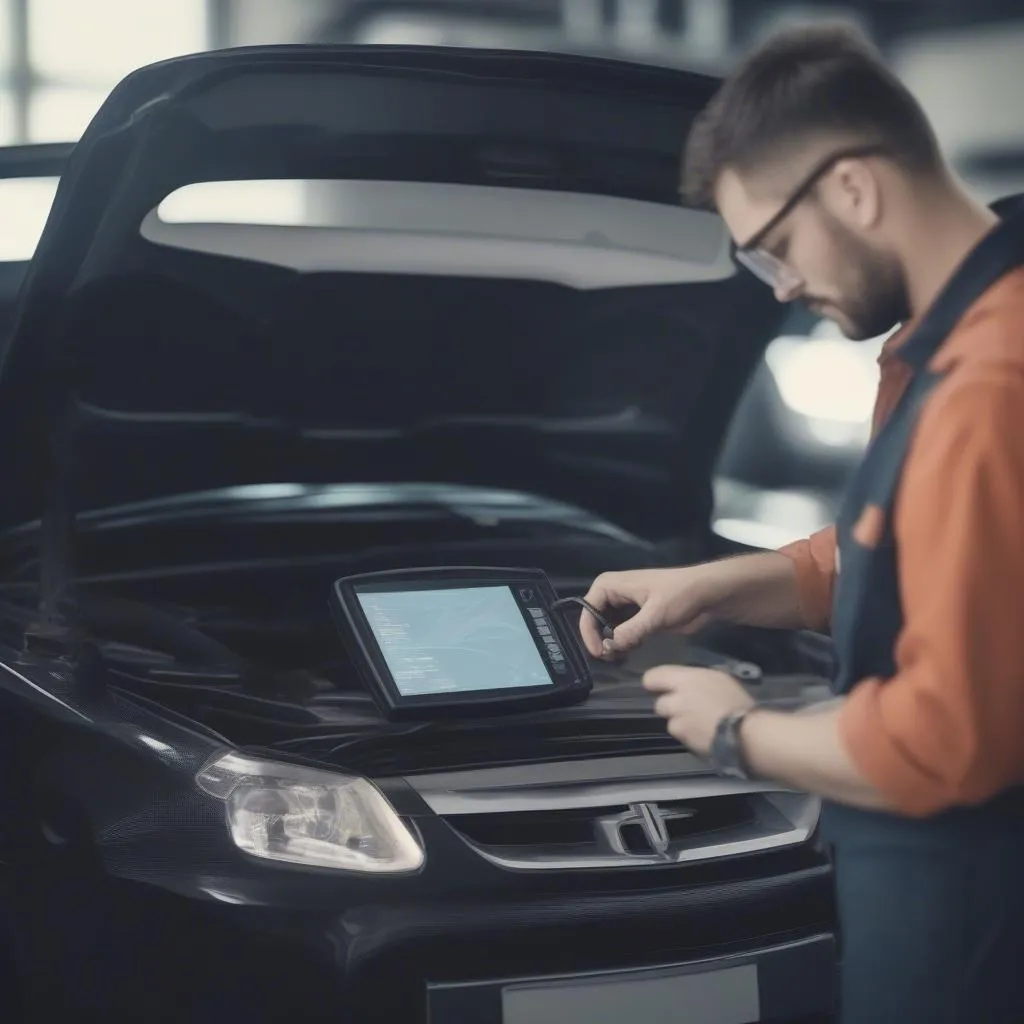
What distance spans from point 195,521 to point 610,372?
0.77m

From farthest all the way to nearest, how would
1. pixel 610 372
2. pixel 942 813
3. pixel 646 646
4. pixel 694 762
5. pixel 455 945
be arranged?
pixel 610 372
pixel 646 646
pixel 694 762
pixel 455 945
pixel 942 813

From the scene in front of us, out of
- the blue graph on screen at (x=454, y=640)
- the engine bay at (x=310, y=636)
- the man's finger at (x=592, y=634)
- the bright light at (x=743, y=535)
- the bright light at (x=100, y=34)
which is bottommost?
the bright light at (x=743, y=535)

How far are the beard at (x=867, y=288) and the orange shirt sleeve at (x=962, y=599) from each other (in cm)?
16

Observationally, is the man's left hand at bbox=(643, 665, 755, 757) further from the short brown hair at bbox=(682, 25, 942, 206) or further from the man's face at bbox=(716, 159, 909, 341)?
the short brown hair at bbox=(682, 25, 942, 206)

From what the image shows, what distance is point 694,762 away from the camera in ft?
6.65

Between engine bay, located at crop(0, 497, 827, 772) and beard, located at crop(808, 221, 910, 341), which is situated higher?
beard, located at crop(808, 221, 910, 341)

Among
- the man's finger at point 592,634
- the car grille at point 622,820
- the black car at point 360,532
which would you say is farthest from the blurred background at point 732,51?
the man's finger at point 592,634

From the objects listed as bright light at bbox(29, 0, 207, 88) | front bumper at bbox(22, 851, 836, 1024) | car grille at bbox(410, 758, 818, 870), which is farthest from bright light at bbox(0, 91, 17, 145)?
car grille at bbox(410, 758, 818, 870)

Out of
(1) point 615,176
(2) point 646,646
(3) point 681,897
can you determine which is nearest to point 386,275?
(1) point 615,176

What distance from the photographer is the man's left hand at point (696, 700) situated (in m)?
1.35

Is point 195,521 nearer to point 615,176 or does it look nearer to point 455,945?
point 615,176

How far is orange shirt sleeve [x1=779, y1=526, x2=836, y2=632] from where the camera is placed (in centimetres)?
170

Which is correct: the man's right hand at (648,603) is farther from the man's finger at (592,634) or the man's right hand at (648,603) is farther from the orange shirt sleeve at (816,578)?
the orange shirt sleeve at (816,578)

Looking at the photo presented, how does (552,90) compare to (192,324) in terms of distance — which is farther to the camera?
(192,324)
